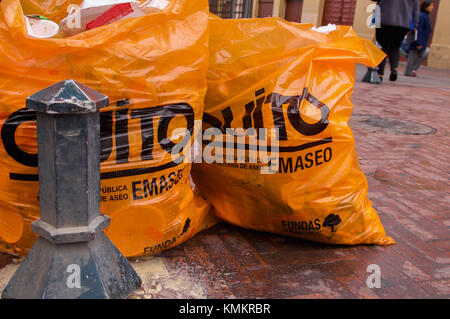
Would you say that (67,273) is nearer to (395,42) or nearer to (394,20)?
(394,20)

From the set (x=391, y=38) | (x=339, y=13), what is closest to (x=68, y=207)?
(x=391, y=38)

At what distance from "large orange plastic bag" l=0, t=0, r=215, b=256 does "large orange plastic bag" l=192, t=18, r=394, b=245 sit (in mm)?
207

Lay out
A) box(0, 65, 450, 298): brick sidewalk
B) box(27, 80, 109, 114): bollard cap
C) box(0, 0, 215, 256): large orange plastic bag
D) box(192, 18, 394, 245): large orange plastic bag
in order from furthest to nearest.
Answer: box(192, 18, 394, 245): large orange plastic bag → box(0, 65, 450, 298): brick sidewalk → box(0, 0, 215, 256): large orange plastic bag → box(27, 80, 109, 114): bollard cap

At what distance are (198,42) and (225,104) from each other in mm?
319

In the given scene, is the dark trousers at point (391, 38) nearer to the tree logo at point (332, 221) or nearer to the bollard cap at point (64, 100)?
the tree logo at point (332, 221)

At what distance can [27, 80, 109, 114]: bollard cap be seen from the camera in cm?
123

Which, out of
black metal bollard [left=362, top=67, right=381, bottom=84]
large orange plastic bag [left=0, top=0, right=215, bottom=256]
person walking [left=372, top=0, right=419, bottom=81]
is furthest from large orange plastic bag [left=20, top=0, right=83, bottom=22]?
black metal bollard [left=362, top=67, right=381, bottom=84]

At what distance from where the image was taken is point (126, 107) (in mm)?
1708

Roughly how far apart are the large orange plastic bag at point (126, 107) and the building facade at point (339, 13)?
6573 millimetres

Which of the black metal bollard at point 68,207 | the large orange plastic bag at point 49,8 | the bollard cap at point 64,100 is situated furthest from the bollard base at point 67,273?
the large orange plastic bag at point 49,8

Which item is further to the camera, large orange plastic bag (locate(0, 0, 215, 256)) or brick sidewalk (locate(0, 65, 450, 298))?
brick sidewalk (locate(0, 65, 450, 298))

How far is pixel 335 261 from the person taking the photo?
6.56 feet

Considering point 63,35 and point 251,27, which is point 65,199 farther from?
point 251,27

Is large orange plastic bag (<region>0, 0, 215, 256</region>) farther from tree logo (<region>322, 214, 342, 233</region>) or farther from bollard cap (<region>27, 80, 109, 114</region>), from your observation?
tree logo (<region>322, 214, 342, 233</region>)
